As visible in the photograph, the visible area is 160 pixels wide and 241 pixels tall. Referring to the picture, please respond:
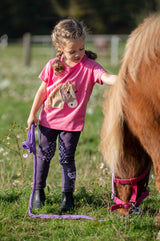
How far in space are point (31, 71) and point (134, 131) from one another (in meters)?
11.9

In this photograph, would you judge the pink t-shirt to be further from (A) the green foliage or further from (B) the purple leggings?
(A) the green foliage

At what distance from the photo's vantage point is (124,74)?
7.88 feet

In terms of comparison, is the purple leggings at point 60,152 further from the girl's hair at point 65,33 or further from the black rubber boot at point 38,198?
the girl's hair at point 65,33

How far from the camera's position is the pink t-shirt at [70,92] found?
3131 mm

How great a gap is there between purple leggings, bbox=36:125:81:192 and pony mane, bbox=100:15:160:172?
28.7 inches

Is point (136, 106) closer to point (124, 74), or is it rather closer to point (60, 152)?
point (124, 74)

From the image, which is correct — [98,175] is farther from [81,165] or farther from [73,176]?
[73,176]

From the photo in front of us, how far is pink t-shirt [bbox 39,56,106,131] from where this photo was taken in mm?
3131

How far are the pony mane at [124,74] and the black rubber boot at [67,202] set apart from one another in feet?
3.11

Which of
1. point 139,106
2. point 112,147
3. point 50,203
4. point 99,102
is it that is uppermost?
point 139,106

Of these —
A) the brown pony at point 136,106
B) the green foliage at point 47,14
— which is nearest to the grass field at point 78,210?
the brown pony at point 136,106

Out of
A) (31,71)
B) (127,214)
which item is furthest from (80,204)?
(31,71)

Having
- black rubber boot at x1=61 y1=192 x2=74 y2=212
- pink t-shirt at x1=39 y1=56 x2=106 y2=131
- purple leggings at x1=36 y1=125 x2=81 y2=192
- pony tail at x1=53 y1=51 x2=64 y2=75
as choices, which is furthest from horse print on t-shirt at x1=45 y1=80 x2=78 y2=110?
black rubber boot at x1=61 y1=192 x2=74 y2=212

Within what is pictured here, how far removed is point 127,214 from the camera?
2.93 m
